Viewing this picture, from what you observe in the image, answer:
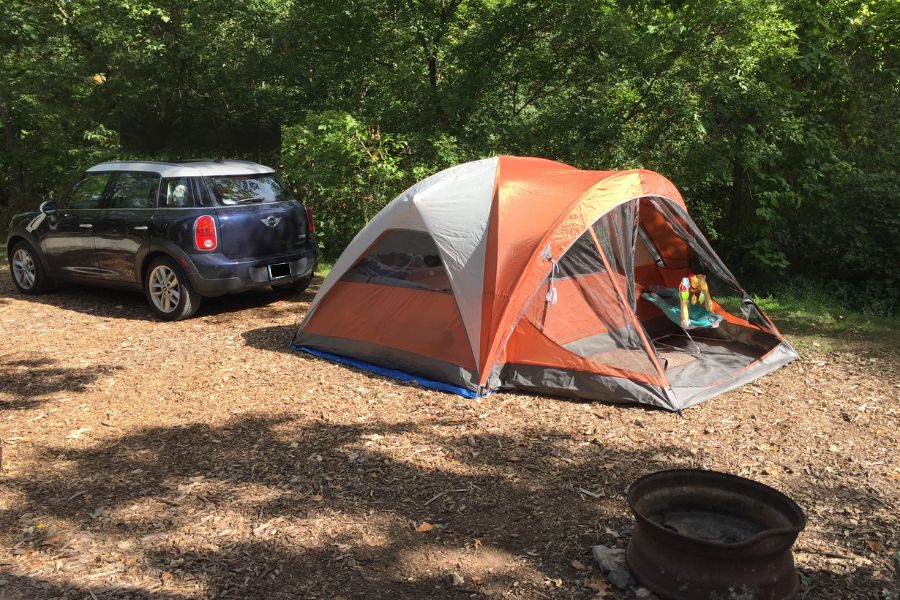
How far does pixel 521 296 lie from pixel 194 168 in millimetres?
4196

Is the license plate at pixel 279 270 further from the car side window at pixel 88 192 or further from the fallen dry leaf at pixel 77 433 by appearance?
the fallen dry leaf at pixel 77 433

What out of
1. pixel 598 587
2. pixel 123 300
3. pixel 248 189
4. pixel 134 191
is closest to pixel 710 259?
pixel 598 587

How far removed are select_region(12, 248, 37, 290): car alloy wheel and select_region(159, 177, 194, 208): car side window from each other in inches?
107

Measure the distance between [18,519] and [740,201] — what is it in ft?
36.1

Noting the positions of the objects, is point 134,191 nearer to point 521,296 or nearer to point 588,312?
point 521,296

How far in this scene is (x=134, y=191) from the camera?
8219 millimetres

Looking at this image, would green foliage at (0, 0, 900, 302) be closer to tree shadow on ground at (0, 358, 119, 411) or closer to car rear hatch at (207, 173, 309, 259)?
car rear hatch at (207, 173, 309, 259)

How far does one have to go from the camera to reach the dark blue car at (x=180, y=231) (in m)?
7.63

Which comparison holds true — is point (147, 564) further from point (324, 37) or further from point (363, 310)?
point (324, 37)

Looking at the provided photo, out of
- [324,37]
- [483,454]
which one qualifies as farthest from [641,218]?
[324,37]

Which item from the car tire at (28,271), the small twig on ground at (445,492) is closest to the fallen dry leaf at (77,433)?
the small twig on ground at (445,492)

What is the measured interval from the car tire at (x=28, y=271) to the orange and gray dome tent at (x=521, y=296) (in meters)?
4.61

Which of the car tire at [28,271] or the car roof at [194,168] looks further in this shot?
the car tire at [28,271]

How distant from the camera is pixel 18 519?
153 inches
